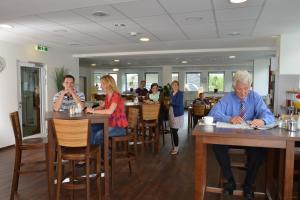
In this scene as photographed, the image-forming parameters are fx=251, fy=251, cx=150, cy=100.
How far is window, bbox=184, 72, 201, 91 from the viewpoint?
48.6 feet

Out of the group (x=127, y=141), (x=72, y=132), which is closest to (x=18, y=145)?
(x=72, y=132)

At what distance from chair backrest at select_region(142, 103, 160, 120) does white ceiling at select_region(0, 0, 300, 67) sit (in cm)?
142

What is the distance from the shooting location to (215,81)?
14.5 m

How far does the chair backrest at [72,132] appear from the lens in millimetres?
2512

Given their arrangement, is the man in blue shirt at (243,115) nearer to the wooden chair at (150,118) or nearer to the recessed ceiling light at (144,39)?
the wooden chair at (150,118)

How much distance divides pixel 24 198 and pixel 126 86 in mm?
13210

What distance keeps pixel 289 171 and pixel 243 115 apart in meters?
0.77

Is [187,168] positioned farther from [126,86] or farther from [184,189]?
[126,86]

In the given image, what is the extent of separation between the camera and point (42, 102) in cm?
668

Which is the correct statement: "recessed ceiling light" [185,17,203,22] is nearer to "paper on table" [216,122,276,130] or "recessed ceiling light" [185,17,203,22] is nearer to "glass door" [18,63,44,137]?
"paper on table" [216,122,276,130]

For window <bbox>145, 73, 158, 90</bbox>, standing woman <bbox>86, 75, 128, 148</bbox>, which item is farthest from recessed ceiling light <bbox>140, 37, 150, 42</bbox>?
window <bbox>145, 73, 158, 90</bbox>

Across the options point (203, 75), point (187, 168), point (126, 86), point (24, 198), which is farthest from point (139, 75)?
point (24, 198)

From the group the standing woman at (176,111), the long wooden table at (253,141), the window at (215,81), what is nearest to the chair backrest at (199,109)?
the standing woman at (176,111)

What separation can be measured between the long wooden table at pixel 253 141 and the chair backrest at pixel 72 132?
1124 mm
